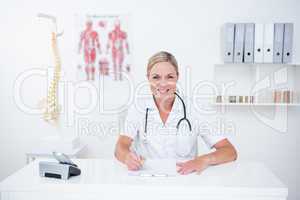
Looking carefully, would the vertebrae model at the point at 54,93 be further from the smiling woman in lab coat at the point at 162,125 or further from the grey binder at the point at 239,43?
the grey binder at the point at 239,43

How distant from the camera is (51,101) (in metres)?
3.03

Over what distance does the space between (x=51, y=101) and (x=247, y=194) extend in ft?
7.23

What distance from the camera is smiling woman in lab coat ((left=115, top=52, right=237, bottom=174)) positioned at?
6.42 ft

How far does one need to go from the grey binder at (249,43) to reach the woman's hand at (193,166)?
1462 millimetres

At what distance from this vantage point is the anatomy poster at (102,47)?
3076 mm

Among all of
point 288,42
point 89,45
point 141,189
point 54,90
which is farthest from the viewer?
point 89,45

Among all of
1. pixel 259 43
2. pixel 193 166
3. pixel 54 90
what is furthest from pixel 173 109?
pixel 54 90

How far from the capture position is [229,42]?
110 inches

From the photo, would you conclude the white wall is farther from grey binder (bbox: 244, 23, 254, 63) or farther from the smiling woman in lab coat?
the smiling woman in lab coat

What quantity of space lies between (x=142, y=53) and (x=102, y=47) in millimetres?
386

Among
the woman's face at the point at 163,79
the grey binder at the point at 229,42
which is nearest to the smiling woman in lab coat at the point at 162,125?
the woman's face at the point at 163,79

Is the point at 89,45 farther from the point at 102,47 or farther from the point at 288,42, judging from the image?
the point at 288,42

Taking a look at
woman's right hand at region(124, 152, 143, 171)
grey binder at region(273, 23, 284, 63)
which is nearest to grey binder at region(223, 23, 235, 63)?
grey binder at region(273, 23, 284, 63)

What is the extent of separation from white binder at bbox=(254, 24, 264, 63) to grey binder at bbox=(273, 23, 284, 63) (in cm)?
11
